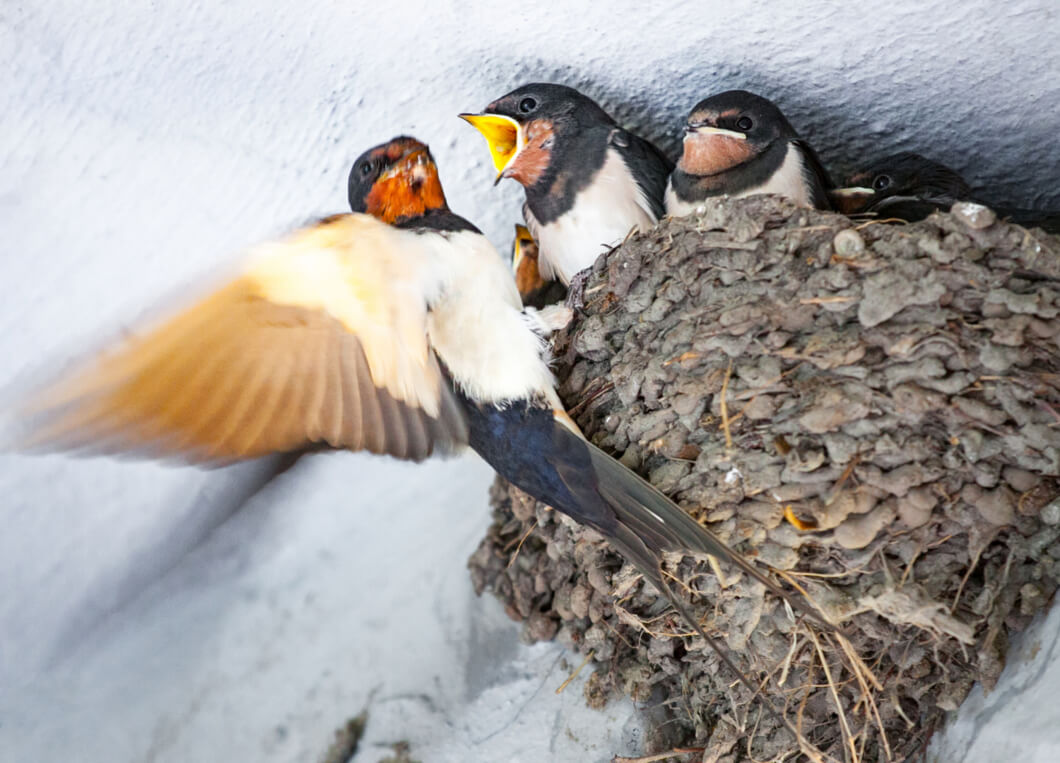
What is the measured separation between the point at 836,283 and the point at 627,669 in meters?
0.88

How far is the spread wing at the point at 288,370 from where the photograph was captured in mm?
1484

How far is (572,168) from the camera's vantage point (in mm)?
1976

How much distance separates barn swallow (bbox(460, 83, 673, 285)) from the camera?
1.96m

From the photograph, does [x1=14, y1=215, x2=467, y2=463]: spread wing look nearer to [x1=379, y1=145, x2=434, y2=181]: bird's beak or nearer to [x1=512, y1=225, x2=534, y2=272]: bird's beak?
[x1=379, y1=145, x2=434, y2=181]: bird's beak

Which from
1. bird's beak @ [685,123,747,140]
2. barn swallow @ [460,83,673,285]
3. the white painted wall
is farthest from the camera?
barn swallow @ [460,83,673,285]

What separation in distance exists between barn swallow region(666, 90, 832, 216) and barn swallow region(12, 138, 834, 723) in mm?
438

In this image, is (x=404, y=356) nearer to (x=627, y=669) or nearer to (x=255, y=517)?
(x=627, y=669)

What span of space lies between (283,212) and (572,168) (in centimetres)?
62

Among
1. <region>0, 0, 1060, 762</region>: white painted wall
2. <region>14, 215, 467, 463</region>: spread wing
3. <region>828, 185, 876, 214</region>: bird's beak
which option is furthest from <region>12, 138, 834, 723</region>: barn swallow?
<region>828, 185, 876, 214</region>: bird's beak

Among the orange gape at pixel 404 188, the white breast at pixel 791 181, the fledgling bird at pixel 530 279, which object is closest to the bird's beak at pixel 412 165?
the orange gape at pixel 404 188

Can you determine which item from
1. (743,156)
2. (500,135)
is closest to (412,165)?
(500,135)

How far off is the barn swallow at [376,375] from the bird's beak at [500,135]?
17 cm

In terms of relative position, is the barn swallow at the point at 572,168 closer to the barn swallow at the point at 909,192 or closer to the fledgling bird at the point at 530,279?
the fledgling bird at the point at 530,279

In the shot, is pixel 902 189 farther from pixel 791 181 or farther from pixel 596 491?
pixel 596 491
